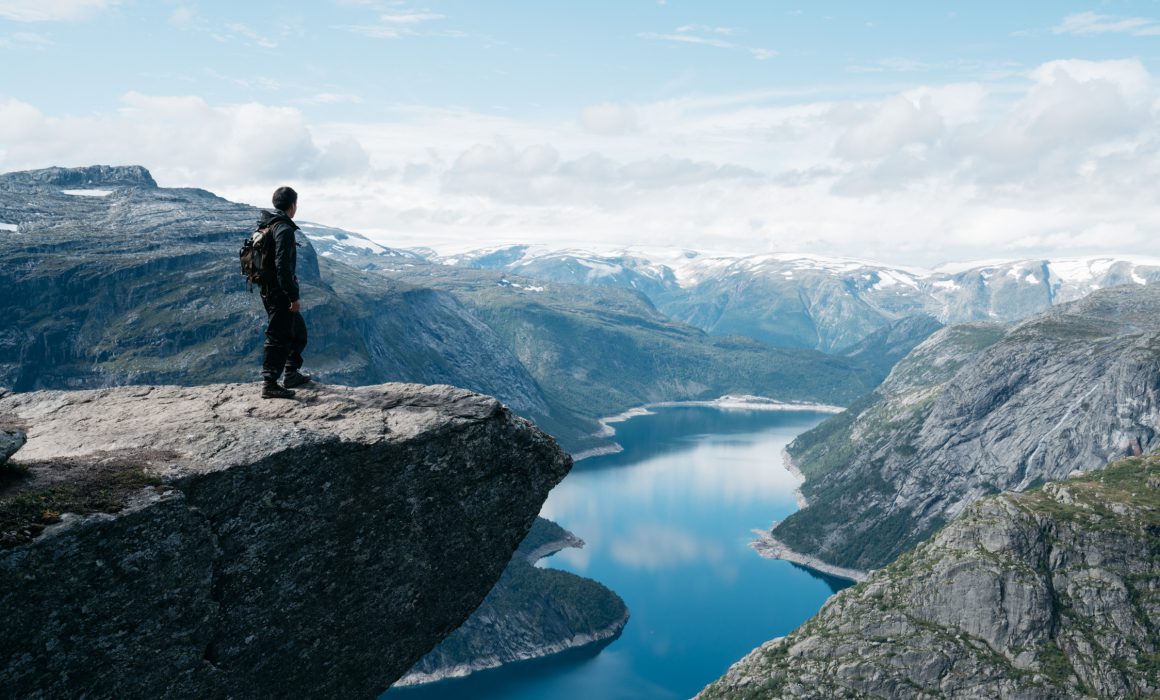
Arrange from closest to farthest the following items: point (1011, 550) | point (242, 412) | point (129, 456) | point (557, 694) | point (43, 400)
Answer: point (129, 456) → point (242, 412) → point (43, 400) → point (1011, 550) → point (557, 694)

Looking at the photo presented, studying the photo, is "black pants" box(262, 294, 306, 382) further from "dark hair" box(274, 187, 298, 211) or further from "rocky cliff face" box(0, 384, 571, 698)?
"dark hair" box(274, 187, 298, 211)

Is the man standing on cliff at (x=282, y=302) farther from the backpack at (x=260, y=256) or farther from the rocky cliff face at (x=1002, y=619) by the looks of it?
the rocky cliff face at (x=1002, y=619)

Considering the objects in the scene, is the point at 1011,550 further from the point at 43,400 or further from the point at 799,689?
the point at 43,400

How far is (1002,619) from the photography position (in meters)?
143

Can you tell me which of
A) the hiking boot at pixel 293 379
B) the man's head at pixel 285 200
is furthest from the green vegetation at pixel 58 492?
the man's head at pixel 285 200

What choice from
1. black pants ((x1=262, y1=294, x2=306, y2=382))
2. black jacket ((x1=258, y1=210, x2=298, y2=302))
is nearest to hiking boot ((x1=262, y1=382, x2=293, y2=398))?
black pants ((x1=262, y1=294, x2=306, y2=382))

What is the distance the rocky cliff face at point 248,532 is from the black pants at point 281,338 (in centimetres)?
80

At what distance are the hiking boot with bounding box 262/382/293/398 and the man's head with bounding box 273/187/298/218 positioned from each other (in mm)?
3629

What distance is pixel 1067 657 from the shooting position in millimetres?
136250

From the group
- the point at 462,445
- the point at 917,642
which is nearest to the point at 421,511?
the point at 462,445

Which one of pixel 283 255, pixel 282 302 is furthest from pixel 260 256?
pixel 282 302

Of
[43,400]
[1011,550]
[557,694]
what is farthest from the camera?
[557,694]

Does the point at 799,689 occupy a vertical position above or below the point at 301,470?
below

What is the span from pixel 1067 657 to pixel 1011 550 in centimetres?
2140
